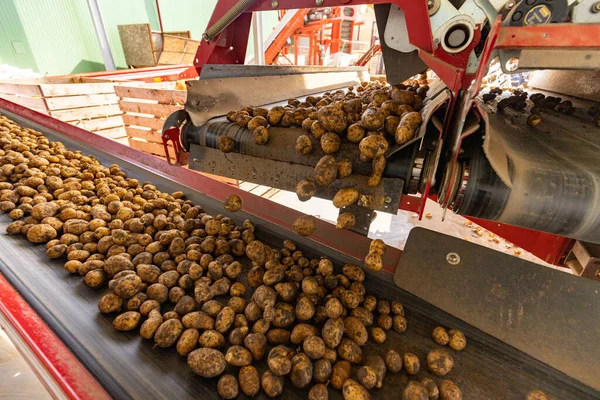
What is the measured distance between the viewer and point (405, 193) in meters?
0.94

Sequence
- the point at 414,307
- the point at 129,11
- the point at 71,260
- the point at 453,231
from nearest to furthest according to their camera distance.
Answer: the point at 414,307, the point at 71,260, the point at 453,231, the point at 129,11

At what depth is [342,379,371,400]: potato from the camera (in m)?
0.82

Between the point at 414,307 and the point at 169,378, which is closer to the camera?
the point at 169,378

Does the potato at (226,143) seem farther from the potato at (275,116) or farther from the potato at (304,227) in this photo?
the potato at (304,227)

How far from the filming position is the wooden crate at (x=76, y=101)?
357 cm

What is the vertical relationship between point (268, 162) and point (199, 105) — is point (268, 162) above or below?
below

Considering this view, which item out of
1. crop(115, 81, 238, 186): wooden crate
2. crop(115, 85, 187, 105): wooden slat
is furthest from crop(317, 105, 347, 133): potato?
crop(115, 85, 187, 105): wooden slat

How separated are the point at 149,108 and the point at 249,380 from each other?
3973mm

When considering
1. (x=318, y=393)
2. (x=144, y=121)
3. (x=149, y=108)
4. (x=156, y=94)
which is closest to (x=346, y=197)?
(x=318, y=393)

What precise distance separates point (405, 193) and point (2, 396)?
6.78 feet

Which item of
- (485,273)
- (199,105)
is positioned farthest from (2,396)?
(485,273)

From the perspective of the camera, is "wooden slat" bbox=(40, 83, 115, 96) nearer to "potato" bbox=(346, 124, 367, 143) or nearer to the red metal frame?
the red metal frame

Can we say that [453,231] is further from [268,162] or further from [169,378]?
[169,378]

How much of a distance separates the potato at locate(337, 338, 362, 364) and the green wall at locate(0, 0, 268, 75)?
322 inches
